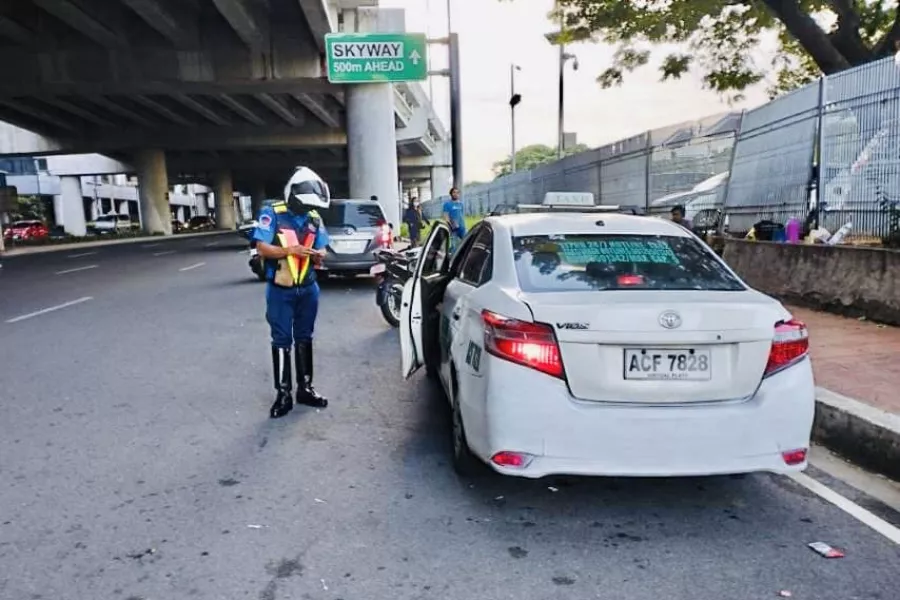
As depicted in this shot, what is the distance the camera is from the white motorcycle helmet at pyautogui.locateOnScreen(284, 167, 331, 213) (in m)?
5.29

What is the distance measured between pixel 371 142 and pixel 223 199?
46377mm

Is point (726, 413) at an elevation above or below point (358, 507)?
above

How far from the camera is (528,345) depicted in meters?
3.41

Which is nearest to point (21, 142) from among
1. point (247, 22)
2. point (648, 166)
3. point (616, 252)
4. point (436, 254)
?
point (247, 22)

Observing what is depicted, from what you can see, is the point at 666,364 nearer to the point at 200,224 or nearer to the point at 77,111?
the point at 77,111

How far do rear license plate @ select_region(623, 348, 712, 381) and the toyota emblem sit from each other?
0.37 ft

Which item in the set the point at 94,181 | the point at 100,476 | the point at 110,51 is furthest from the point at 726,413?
the point at 94,181

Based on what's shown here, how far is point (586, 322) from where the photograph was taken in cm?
336

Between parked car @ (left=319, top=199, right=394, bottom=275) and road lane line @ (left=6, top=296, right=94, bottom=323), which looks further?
parked car @ (left=319, top=199, right=394, bottom=275)

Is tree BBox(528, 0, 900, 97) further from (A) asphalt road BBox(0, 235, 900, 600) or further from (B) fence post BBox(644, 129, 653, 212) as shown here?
(A) asphalt road BBox(0, 235, 900, 600)

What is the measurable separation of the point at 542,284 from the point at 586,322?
54 centimetres

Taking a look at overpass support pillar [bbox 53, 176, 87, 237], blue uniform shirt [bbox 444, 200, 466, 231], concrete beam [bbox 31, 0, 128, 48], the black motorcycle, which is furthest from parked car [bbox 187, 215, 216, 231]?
the black motorcycle

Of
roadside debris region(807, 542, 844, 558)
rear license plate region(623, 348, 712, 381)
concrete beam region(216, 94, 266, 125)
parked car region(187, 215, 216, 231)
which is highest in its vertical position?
concrete beam region(216, 94, 266, 125)

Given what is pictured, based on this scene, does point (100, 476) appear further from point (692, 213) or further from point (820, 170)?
point (692, 213)
